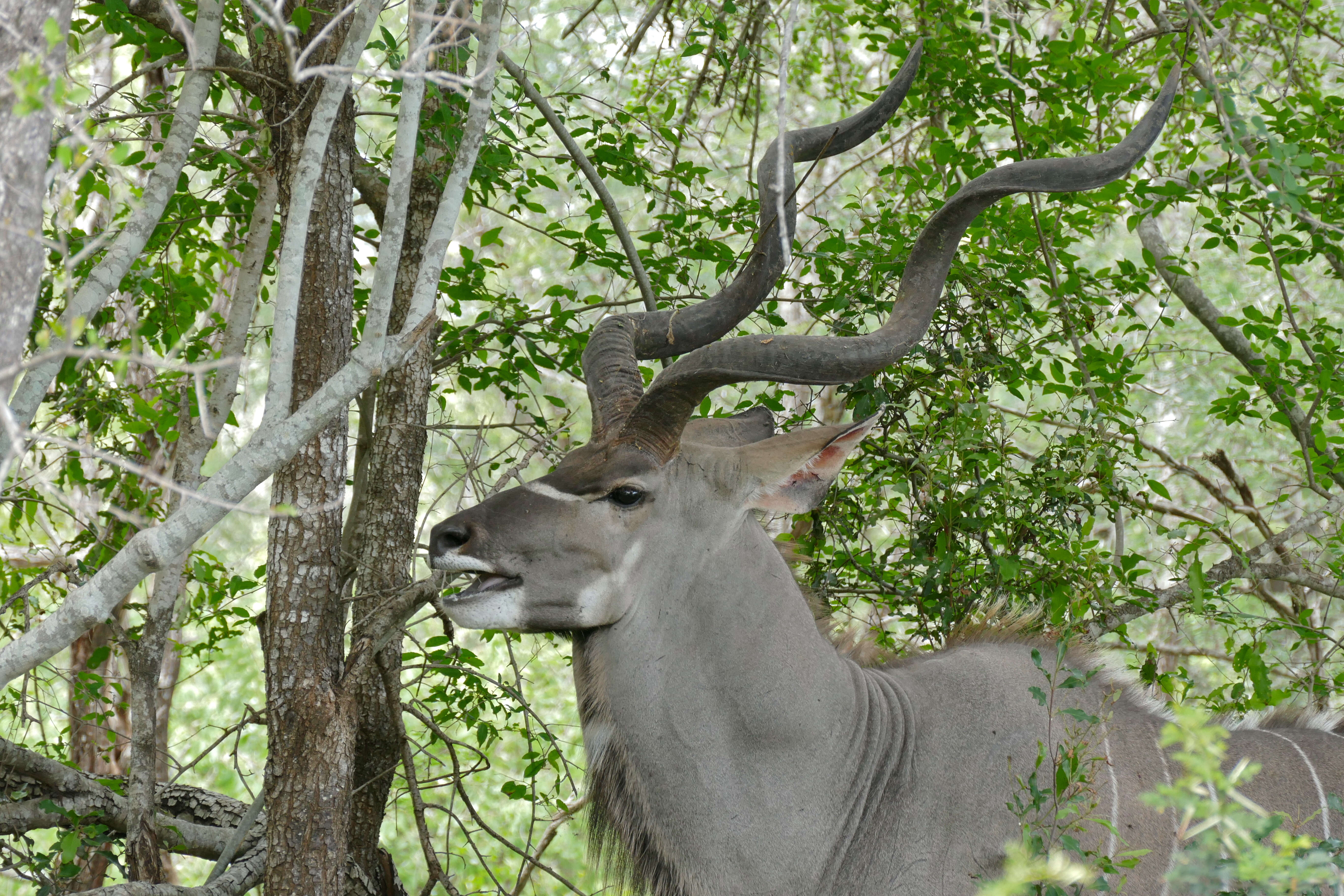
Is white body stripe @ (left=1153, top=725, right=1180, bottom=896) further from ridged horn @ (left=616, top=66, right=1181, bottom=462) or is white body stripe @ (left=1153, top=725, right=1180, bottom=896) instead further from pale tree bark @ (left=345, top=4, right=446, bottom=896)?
pale tree bark @ (left=345, top=4, right=446, bottom=896)

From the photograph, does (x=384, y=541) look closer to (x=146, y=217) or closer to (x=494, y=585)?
(x=494, y=585)

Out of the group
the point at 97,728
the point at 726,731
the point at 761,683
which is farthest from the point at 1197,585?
the point at 97,728

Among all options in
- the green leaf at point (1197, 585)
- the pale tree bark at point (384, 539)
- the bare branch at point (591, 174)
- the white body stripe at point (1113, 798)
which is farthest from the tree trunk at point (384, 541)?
the green leaf at point (1197, 585)

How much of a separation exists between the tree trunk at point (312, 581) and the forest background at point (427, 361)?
1 centimetres

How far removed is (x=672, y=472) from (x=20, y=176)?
1613 millimetres

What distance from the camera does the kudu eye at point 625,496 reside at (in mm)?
2879

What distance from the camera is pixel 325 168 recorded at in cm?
Result: 313

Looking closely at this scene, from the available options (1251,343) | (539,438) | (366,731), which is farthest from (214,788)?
(1251,343)

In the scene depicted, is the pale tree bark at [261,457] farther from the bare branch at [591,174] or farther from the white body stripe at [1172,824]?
the white body stripe at [1172,824]

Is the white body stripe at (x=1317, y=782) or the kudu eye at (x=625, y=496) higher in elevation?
the kudu eye at (x=625, y=496)

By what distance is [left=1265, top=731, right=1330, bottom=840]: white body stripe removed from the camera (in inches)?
108

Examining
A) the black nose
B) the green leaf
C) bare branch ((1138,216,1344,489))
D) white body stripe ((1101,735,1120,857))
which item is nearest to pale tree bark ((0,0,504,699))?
the black nose

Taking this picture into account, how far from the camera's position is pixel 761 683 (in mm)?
2768

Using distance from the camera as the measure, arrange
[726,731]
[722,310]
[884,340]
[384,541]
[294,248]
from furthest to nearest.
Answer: [384,541] < [722,310] < [884,340] < [726,731] < [294,248]
